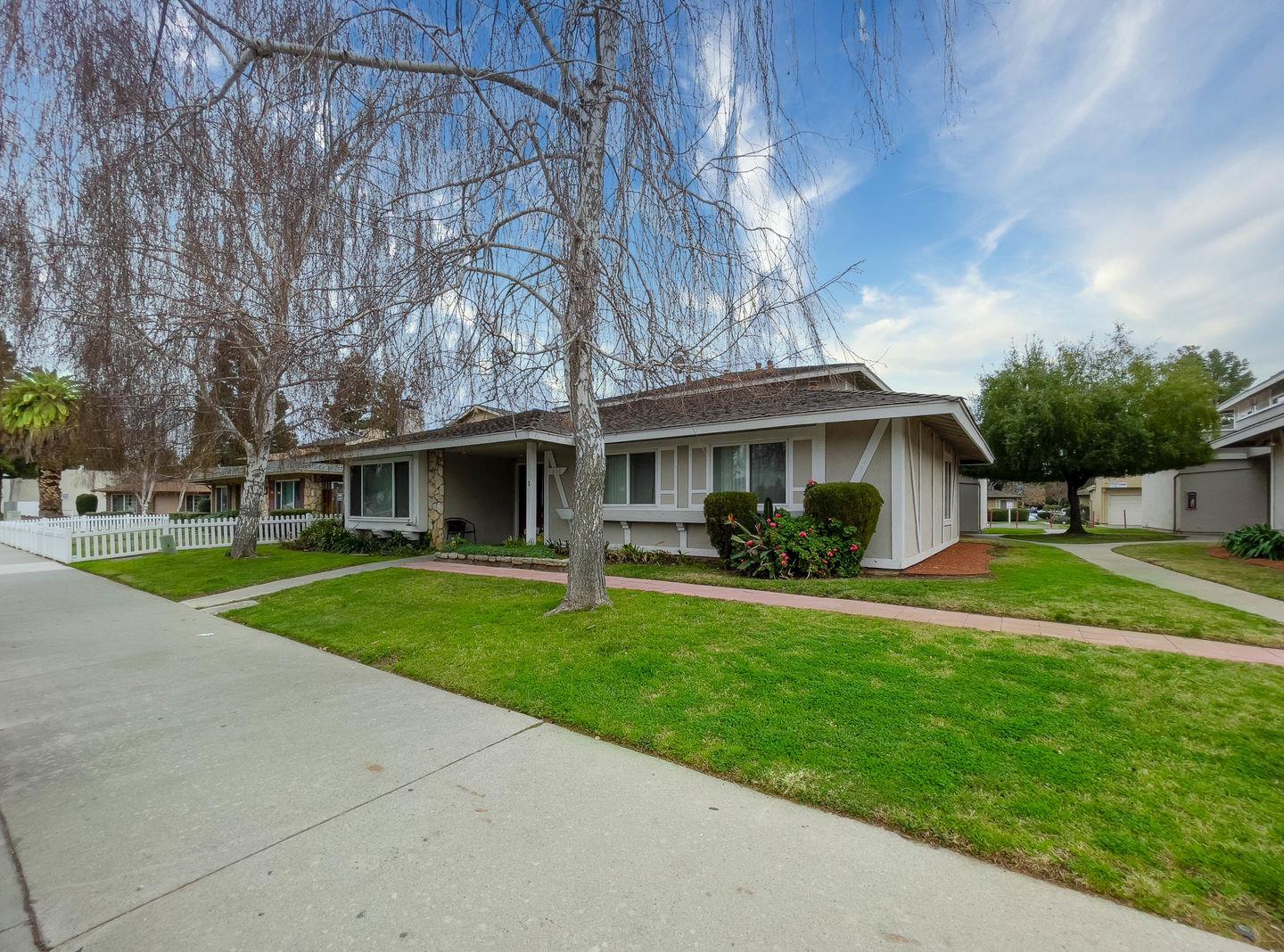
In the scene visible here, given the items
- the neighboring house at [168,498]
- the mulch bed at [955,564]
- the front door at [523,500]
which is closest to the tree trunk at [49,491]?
the neighboring house at [168,498]

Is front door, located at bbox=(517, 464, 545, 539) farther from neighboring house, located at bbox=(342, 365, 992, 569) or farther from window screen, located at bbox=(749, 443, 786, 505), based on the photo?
window screen, located at bbox=(749, 443, 786, 505)

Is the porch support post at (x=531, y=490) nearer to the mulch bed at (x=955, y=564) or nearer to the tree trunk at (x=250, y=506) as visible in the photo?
the tree trunk at (x=250, y=506)

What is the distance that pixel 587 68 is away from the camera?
5.26 metres

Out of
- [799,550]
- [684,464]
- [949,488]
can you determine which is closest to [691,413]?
[684,464]

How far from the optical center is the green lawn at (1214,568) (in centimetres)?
806

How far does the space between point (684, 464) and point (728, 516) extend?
2.12m

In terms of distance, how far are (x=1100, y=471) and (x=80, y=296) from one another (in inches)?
1007

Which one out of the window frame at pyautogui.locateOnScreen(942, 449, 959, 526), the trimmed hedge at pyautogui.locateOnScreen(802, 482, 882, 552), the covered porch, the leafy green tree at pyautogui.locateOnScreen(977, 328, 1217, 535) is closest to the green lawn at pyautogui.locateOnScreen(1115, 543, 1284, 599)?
the window frame at pyautogui.locateOnScreen(942, 449, 959, 526)

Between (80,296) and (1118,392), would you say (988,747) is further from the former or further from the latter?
(1118,392)

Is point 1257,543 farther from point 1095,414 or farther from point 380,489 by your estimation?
point 380,489

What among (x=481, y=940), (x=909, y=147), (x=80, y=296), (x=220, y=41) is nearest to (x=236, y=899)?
(x=481, y=940)

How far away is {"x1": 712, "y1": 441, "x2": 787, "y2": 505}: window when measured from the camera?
1075 centimetres

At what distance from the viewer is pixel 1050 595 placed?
283 inches

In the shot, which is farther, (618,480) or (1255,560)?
(618,480)
